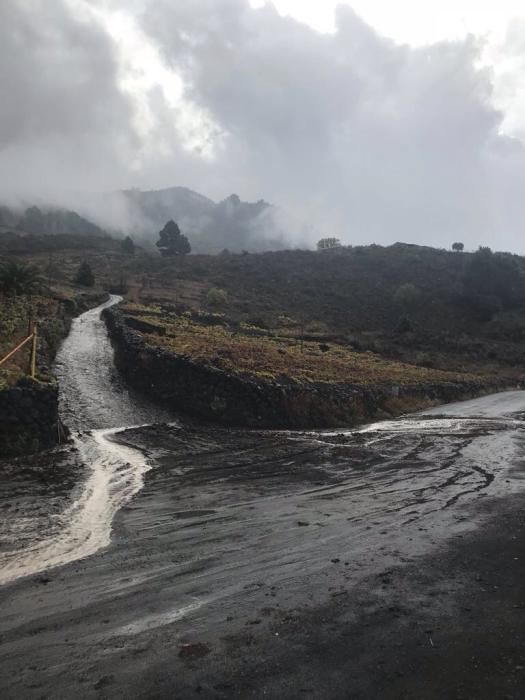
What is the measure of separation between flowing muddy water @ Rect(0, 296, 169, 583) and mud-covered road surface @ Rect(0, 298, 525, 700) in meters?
0.06

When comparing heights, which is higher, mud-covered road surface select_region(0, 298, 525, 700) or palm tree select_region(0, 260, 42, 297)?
palm tree select_region(0, 260, 42, 297)

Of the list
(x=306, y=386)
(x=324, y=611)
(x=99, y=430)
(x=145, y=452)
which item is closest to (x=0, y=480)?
(x=145, y=452)

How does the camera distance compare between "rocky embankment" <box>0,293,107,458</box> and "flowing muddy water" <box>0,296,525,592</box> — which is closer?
"flowing muddy water" <box>0,296,525,592</box>

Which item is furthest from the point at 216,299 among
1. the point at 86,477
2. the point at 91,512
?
the point at 91,512

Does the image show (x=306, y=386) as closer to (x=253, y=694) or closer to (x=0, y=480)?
(x=0, y=480)

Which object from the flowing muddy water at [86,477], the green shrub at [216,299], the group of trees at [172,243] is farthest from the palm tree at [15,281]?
the group of trees at [172,243]

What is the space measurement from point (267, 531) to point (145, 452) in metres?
8.01

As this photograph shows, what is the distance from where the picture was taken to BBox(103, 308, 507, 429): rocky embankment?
23141mm

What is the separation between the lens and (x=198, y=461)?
52.9 feet

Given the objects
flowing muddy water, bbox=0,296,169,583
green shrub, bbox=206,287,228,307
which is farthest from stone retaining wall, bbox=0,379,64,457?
green shrub, bbox=206,287,228,307

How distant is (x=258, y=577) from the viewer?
7988mm

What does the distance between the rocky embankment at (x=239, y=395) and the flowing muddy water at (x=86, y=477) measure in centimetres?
126

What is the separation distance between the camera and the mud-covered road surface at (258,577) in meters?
5.52

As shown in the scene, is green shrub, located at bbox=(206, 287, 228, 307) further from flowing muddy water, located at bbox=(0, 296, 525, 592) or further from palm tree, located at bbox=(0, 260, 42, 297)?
flowing muddy water, located at bbox=(0, 296, 525, 592)
